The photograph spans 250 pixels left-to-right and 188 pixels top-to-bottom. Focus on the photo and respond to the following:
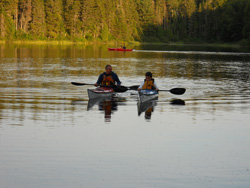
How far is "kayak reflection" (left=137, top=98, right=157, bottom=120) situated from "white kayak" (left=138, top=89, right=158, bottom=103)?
0.55 ft

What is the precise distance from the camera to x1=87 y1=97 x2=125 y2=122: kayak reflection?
60.1 ft

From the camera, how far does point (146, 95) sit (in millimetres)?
21766

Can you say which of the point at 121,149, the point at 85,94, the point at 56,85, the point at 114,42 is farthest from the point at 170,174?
the point at 114,42

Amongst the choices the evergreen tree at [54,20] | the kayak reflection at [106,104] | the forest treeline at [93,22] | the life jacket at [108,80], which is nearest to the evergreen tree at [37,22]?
the forest treeline at [93,22]

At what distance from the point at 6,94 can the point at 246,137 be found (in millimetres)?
13531

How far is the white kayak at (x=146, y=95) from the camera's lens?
21.4 m

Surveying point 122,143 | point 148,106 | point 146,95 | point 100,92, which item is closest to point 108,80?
point 100,92

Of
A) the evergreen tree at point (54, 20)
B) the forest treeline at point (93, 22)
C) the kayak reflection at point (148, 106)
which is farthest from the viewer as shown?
the evergreen tree at point (54, 20)

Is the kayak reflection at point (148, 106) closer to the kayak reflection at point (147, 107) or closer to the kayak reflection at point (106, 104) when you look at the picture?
the kayak reflection at point (147, 107)

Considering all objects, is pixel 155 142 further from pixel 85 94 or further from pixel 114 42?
pixel 114 42

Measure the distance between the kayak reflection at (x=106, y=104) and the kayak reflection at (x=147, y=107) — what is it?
1.04m

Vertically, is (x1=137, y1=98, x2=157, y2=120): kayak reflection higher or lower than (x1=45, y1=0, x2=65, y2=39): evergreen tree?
lower

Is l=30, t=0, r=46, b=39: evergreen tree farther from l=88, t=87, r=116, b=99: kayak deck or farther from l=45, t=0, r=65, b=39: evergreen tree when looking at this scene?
l=88, t=87, r=116, b=99: kayak deck

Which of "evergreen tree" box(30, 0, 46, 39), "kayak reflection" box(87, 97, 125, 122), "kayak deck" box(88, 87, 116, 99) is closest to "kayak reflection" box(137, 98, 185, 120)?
"kayak reflection" box(87, 97, 125, 122)
